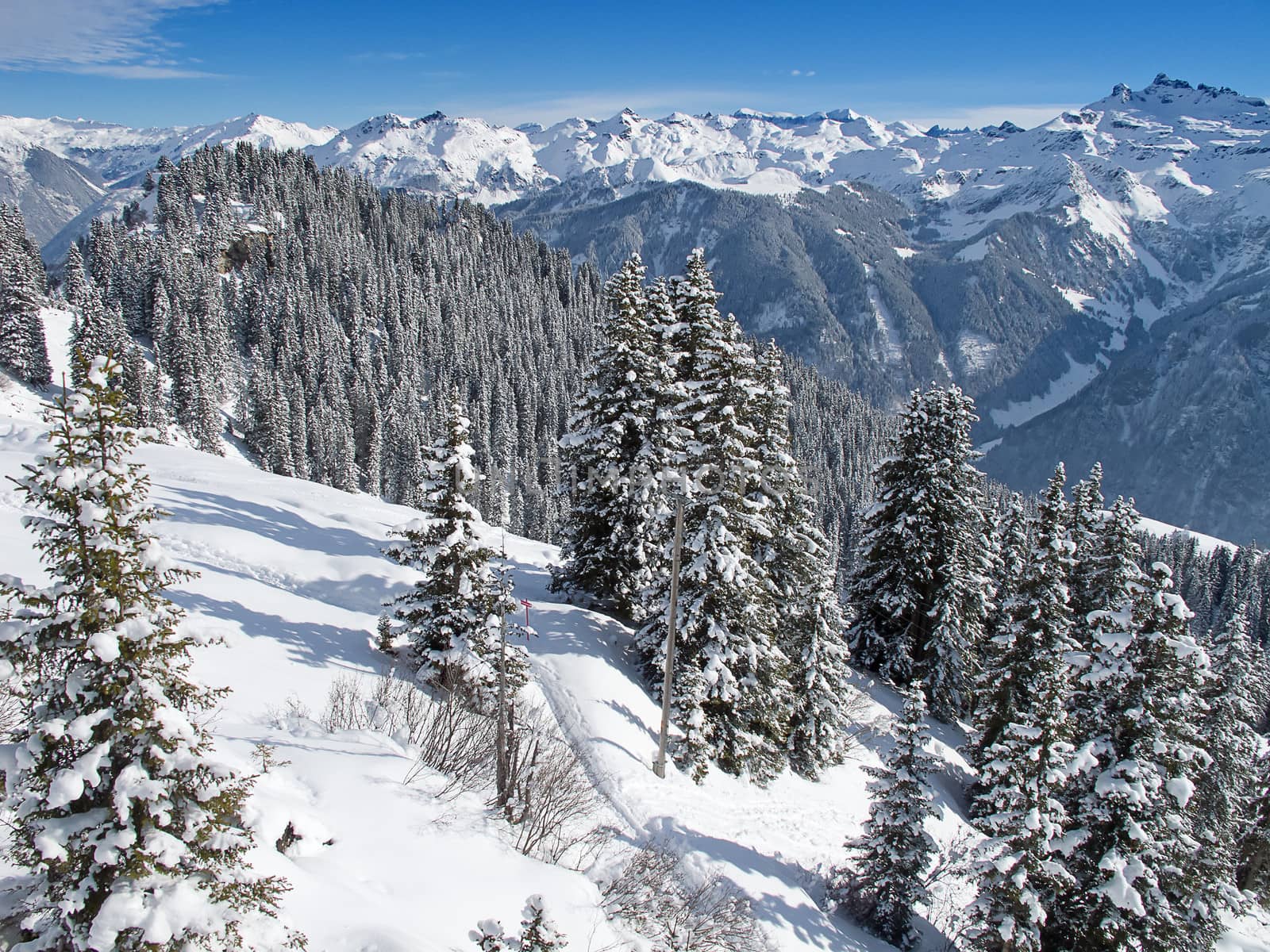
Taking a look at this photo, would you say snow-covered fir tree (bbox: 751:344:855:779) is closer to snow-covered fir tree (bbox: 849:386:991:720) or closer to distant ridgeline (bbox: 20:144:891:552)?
snow-covered fir tree (bbox: 849:386:991:720)

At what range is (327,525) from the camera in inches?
1241

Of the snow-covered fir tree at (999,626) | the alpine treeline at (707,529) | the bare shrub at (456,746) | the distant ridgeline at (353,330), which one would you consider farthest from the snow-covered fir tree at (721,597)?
the distant ridgeline at (353,330)

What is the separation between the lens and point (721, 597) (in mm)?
22000

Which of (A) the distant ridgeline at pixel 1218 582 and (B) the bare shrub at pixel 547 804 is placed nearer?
(B) the bare shrub at pixel 547 804

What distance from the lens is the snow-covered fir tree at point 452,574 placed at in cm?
1852

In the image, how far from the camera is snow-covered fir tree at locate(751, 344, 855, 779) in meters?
24.2

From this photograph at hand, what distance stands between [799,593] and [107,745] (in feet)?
74.1

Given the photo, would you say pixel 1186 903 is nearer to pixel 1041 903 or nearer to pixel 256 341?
pixel 1041 903

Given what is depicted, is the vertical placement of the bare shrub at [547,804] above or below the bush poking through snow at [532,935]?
below

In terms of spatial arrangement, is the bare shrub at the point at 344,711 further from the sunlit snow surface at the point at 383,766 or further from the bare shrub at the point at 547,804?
the bare shrub at the point at 547,804

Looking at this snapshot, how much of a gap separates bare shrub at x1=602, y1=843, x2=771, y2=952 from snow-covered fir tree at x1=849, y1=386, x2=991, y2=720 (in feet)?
62.6

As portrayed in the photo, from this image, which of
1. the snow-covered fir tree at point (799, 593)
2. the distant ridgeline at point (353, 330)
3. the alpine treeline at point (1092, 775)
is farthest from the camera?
the distant ridgeline at point (353, 330)

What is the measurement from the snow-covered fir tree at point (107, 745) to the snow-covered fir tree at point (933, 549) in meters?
30.0

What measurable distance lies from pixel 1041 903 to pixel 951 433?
20188 millimetres
